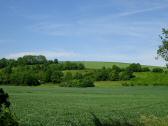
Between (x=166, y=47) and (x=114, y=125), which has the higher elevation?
(x=166, y=47)

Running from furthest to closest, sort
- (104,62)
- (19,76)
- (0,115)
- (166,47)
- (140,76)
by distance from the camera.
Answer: (104,62), (140,76), (19,76), (166,47), (0,115)

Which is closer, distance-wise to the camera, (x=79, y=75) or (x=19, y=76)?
(x=19, y=76)

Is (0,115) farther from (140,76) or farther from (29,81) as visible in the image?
(140,76)

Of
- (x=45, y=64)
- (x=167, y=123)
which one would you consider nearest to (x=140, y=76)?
(x=45, y=64)

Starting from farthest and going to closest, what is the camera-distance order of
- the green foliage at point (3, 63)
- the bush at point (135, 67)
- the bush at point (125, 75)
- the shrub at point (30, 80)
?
the bush at point (135, 67)
the green foliage at point (3, 63)
the bush at point (125, 75)
the shrub at point (30, 80)

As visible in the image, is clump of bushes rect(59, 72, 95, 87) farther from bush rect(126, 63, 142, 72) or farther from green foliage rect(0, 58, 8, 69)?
green foliage rect(0, 58, 8, 69)

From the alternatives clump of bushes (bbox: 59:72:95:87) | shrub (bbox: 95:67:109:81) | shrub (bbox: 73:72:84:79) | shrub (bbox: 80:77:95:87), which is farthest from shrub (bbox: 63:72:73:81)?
shrub (bbox: 95:67:109:81)

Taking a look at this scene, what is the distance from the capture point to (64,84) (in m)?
112

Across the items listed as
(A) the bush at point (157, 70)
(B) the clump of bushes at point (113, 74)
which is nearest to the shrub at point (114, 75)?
(B) the clump of bushes at point (113, 74)

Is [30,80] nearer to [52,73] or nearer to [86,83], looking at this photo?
[52,73]

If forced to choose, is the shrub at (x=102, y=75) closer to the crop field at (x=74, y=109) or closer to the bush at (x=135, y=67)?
the bush at (x=135, y=67)

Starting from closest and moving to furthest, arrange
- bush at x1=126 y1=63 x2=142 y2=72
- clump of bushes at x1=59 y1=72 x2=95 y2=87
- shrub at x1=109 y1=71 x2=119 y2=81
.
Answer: clump of bushes at x1=59 y1=72 x2=95 y2=87
shrub at x1=109 y1=71 x2=119 y2=81
bush at x1=126 y1=63 x2=142 y2=72

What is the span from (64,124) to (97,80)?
322ft

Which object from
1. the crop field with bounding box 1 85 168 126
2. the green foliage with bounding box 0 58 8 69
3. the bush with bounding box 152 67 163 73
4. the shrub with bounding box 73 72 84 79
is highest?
the green foliage with bounding box 0 58 8 69
